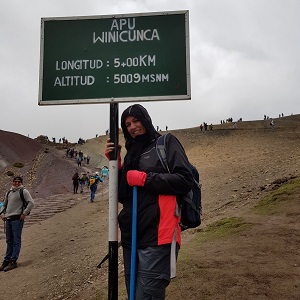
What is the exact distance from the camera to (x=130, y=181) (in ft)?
9.38

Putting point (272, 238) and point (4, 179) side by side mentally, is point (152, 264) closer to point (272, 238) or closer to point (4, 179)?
point (272, 238)

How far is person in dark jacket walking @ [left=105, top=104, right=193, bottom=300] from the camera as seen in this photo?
2705mm

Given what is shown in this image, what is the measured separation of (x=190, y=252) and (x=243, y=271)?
135 cm

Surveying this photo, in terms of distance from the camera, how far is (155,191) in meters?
2.77

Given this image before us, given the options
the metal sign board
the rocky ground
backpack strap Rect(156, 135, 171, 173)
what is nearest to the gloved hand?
backpack strap Rect(156, 135, 171, 173)

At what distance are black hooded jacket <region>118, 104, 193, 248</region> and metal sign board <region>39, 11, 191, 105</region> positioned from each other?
1.42ft

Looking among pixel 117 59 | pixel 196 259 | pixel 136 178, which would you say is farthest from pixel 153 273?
pixel 196 259

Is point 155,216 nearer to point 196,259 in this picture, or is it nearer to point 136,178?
point 136,178

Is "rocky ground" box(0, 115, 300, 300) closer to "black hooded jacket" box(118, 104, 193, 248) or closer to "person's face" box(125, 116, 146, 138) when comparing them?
"black hooded jacket" box(118, 104, 193, 248)

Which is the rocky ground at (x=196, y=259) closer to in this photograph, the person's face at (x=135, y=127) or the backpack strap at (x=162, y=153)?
the backpack strap at (x=162, y=153)

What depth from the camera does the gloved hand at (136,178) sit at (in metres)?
2.79

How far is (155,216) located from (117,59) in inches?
59.4

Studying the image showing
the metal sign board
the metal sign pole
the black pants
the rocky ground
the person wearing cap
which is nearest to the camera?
the black pants

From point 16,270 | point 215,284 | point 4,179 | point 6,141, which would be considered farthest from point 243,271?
point 6,141
